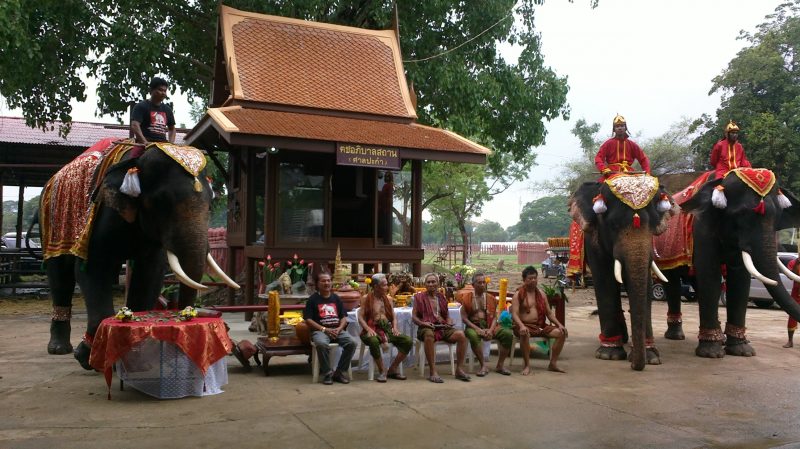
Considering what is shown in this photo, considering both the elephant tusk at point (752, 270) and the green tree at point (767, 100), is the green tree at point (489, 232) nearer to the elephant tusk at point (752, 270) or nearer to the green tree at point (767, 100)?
the green tree at point (767, 100)

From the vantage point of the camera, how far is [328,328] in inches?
286

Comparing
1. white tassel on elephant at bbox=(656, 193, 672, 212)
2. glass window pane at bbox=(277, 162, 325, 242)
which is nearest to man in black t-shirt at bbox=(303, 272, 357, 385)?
white tassel on elephant at bbox=(656, 193, 672, 212)

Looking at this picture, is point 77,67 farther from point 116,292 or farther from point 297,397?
point 297,397

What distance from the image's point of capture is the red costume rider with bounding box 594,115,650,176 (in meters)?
9.59

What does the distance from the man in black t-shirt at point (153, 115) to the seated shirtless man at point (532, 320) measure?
15.3ft

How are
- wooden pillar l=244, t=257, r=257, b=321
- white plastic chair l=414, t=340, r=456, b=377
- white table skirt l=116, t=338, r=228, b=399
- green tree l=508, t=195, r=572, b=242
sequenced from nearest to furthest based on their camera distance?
white table skirt l=116, t=338, r=228, b=399 → white plastic chair l=414, t=340, r=456, b=377 → wooden pillar l=244, t=257, r=257, b=321 → green tree l=508, t=195, r=572, b=242

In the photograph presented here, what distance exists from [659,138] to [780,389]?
39101 mm

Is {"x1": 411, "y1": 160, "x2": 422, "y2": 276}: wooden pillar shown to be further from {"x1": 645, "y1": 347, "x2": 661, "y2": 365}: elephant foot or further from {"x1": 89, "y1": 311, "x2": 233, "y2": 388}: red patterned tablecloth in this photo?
{"x1": 89, "y1": 311, "x2": 233, "y2": 388}: red patterned tablecloth

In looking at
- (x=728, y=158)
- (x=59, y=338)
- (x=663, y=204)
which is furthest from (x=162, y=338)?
(x=728, y=158)

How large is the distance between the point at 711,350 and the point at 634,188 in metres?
2.59

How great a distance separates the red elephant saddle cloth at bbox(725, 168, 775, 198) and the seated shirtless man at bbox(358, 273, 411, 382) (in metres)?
5.18

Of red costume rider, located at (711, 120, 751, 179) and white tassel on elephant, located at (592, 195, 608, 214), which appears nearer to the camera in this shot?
white tassel on elephant, located at (592, 195, 608, 214)

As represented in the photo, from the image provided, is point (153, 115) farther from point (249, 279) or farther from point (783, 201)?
point (783, 201)

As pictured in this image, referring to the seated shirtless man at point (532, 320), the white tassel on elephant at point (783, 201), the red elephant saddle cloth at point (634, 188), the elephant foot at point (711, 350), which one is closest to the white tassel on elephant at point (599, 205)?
the red elephant saddle cloth at point (634, 188)
